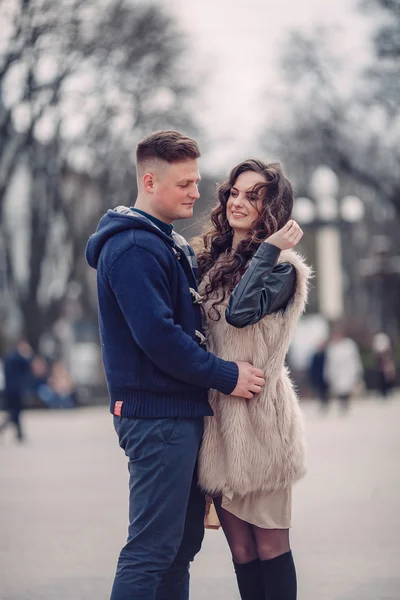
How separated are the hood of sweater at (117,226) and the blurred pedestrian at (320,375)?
21738 millimetres

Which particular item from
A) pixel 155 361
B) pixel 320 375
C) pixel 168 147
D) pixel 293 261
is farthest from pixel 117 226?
pixel 320 375

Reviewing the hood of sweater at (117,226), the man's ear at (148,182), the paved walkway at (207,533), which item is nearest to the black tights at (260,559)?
the hood of sweater at (117,226)

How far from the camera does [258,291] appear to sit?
4309mm

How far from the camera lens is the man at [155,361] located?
418cm

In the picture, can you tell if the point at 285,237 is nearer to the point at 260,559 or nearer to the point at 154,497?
the point at 154,497

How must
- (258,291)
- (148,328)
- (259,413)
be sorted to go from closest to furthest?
(148,328) → (258,291) → (259,413)

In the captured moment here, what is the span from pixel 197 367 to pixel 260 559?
33.1 inches

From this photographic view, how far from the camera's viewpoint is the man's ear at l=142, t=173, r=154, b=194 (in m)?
4.36

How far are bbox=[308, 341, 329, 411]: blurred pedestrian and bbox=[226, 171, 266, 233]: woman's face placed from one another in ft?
70.6

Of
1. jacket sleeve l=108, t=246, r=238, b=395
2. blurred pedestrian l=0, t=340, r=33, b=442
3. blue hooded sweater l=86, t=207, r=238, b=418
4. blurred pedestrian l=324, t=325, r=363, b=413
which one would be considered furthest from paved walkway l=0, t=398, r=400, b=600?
blurred pedestrian l=324, t=325, r=363, b=413

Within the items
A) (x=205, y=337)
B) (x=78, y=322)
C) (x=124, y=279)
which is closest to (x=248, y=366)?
(x=205, y=337)

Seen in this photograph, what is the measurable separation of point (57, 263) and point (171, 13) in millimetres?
9160

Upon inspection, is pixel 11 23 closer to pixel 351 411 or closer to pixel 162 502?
pixel 351 411

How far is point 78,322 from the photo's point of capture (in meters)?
46.0
